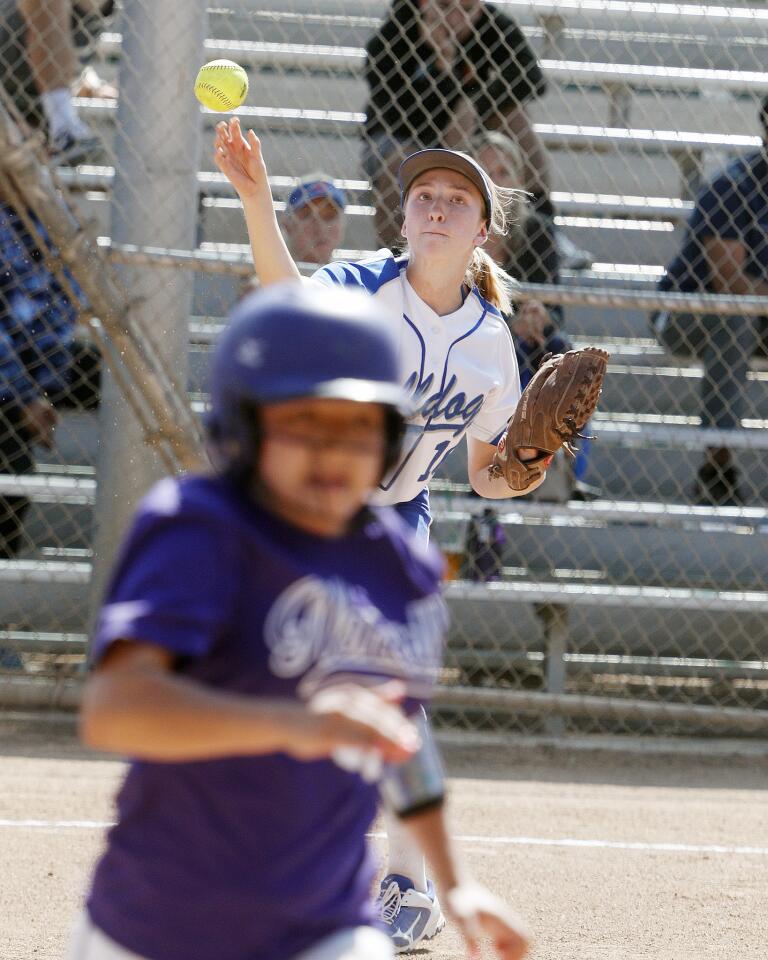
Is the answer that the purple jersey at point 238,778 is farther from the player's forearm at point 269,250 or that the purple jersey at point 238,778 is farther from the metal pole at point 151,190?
the metal pole at point 151,190

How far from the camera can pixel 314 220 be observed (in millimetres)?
5582

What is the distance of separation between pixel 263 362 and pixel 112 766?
4.08 m

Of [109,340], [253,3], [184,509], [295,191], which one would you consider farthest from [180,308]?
[184,509]

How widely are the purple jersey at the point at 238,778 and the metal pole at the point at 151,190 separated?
12.2 feet

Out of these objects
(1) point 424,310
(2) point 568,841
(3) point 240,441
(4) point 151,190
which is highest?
(4) point 151,190

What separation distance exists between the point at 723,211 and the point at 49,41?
289 cm

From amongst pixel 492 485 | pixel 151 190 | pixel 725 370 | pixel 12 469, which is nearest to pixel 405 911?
pixel 492 485

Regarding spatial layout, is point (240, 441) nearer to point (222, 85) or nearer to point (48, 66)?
point (222, 85)

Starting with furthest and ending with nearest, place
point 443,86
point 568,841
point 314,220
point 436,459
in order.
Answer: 1. point 443,86
2. point 314,220
3. point 568,841
4. point 436,459

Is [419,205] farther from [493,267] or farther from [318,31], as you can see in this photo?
[318,31]

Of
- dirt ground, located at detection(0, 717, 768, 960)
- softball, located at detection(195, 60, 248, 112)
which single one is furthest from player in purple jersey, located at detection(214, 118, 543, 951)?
softball, located at detection(195, 60, 248, 112)

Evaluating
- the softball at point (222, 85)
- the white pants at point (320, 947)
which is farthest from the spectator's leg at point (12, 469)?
the white pants at point (320, 947)

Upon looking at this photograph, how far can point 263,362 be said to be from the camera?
1.43m

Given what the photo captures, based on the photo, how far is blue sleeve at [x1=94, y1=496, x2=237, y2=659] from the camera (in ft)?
4.62
